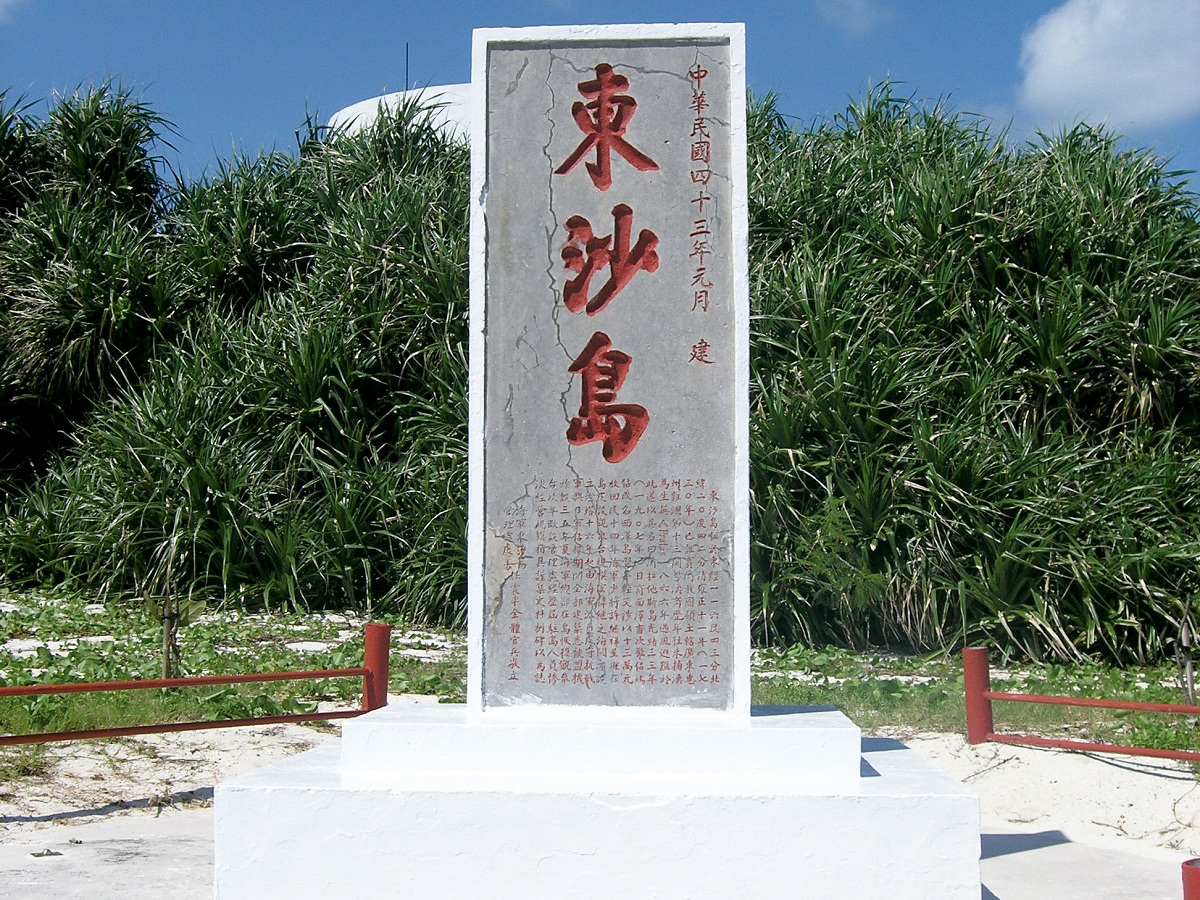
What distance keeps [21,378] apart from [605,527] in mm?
8864

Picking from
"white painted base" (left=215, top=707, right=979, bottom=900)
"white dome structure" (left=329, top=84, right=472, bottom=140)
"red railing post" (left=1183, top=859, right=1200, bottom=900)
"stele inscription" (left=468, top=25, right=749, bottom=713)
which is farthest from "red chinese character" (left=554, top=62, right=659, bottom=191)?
"white dome structure" (left=329, top=84, right=472, bottom=140)

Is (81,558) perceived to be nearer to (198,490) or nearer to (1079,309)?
(198,490)

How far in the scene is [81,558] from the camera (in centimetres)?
946

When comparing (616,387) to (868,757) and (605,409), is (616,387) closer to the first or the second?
(605,409)

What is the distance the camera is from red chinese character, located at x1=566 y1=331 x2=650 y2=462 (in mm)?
3850

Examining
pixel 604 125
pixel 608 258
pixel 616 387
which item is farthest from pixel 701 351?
pixel 604 125

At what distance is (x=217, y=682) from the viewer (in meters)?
4.96

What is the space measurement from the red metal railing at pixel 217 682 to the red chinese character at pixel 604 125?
251 cm

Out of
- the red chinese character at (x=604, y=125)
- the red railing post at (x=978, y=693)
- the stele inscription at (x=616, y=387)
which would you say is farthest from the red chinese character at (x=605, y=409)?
the red railing post at (x=978, y=693)

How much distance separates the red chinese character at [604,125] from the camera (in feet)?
12.8

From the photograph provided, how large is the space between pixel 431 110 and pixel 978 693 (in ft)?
28.2

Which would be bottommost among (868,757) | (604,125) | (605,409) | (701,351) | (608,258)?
(868,757)

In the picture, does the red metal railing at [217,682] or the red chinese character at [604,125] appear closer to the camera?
the red chinese character at [604,125]

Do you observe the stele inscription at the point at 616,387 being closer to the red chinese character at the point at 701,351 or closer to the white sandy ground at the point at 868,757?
the red chinese character at the point at 701,351
